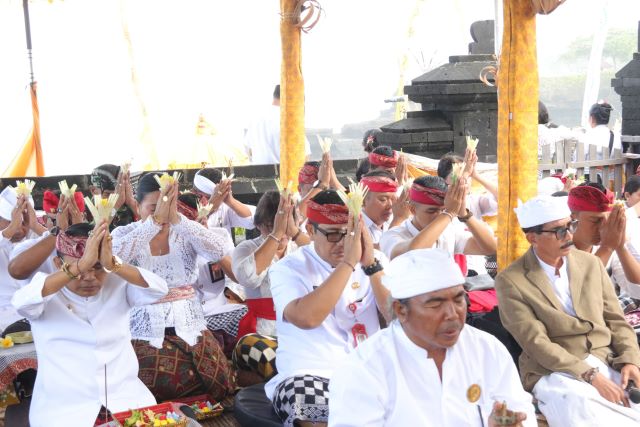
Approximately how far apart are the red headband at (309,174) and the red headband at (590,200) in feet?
7.65

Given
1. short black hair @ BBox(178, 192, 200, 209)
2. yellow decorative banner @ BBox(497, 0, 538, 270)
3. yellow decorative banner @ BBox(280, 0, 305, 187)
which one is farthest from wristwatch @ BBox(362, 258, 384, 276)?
yellow decorative banner @ BBox(280, 0, 305, 187)

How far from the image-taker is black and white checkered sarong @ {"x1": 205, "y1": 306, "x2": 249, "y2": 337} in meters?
5.59

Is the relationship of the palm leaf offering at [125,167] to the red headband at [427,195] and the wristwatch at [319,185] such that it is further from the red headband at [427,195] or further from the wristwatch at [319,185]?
the red headband at [427,195]

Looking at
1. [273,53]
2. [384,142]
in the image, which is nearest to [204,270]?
[384,142]

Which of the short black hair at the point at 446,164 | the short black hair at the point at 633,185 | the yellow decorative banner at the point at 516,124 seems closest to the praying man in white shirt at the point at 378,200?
the yellow decorative banner at the point at 516,124

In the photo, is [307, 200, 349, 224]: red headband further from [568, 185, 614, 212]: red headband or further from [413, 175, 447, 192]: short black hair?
[568, 185, 614, 212]: red headband

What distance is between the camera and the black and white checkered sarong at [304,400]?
12.2 ft

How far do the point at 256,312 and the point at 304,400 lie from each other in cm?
158

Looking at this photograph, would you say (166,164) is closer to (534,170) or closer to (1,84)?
(1,84)

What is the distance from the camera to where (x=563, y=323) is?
13.1ft

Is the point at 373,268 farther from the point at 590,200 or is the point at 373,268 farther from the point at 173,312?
the point at 173,312

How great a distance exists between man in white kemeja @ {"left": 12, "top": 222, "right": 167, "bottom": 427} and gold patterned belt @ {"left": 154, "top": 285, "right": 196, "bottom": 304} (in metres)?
0.77

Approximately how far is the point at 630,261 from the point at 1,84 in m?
8.15

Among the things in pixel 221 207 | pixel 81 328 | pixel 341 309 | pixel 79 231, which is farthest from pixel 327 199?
pixel 221 207
